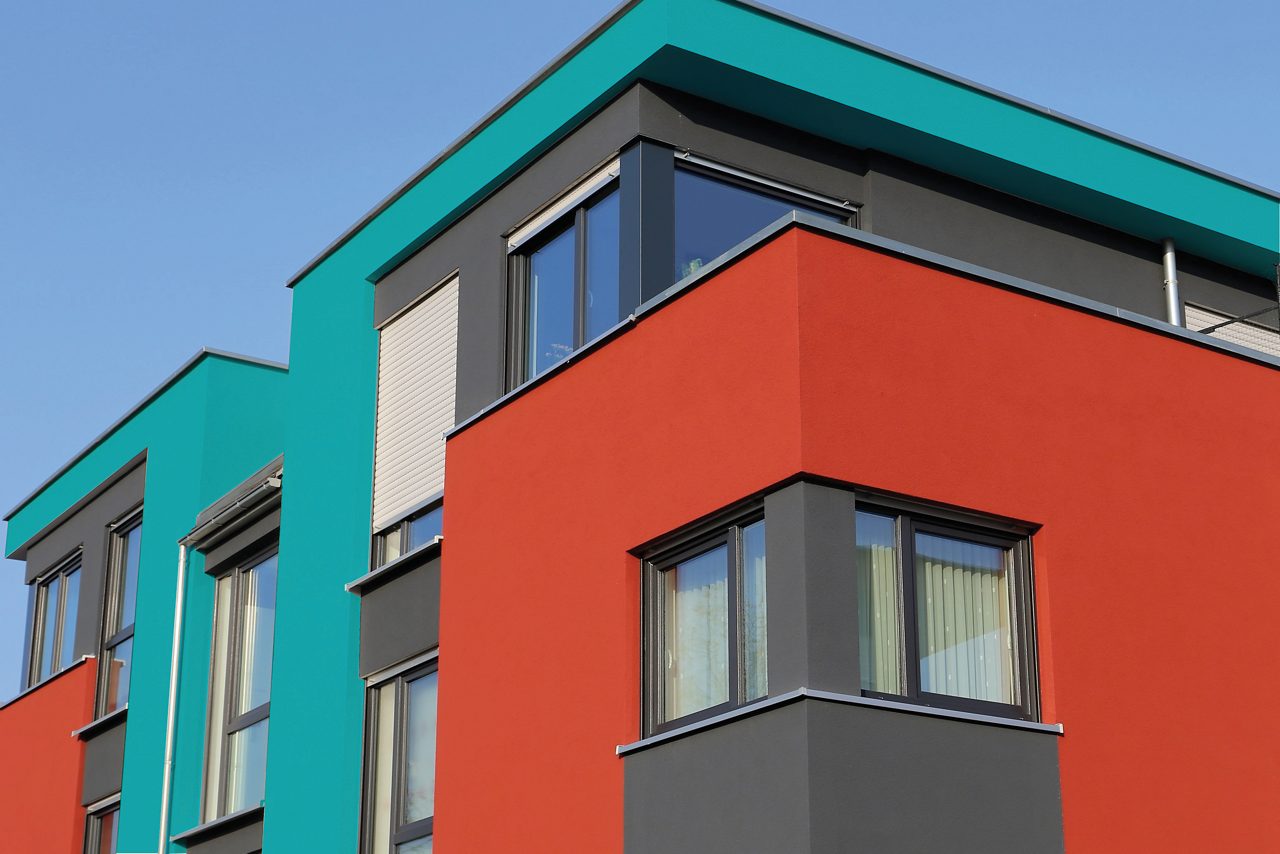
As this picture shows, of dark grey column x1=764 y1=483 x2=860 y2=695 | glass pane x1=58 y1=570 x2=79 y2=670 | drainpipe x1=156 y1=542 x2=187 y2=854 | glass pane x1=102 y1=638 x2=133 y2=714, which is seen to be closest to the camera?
dark grey column x1=764 y1=483 x2=860 y2=695

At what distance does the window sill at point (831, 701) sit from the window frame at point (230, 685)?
7.33 m

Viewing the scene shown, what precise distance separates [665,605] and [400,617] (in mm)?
3754

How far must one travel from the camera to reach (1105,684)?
10.5 metres

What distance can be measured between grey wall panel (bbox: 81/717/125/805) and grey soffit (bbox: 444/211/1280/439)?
8.53 meters

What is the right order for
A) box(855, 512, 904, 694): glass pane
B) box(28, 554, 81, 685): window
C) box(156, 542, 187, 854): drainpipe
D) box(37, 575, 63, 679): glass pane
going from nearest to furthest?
1. box(855, 512, 904, 694): glass pane
2. box(156, 542, 187, 854): drainpipe
3. box(28, 554, 81, 685): window
4. box(37, 575, 63, 679): glass pane

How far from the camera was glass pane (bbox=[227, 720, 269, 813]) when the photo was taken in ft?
54.1

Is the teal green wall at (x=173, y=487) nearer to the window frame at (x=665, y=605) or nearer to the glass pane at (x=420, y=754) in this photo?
the glass pane at (x=420, y=754)

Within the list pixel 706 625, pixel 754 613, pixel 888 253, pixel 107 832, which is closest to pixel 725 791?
pixel 754 613

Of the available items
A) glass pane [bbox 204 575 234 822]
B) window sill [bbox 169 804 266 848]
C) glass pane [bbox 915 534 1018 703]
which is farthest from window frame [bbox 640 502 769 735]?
glass pane [bbox 204 575 234 822]

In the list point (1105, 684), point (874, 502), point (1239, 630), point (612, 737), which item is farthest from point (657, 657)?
point (1239, 630)

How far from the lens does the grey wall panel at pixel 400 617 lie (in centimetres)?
1367

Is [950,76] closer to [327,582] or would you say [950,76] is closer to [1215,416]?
[1215,416]

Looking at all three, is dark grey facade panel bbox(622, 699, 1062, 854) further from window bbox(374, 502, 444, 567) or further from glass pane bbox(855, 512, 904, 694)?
window bbox(374, 502, 444, 567)

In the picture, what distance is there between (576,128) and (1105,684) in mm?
5637
